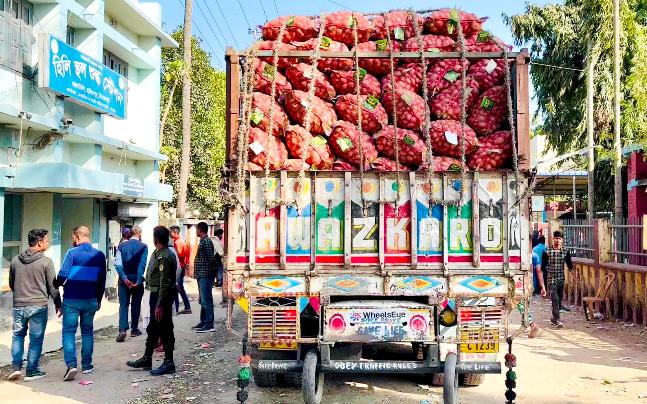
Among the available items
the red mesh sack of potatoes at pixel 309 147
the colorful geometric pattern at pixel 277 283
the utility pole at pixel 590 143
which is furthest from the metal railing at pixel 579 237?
the colorful geometric pattern at pixel 277 283

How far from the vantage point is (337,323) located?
4910 mm

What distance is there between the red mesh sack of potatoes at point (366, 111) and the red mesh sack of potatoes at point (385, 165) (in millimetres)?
376

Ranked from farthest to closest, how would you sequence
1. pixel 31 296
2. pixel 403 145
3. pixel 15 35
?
pixel 15 35 → pixel 31 296 → pixel 403 145

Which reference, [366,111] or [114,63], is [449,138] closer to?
[366,111]

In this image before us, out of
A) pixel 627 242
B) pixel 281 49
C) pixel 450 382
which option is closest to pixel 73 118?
pixel 281 49

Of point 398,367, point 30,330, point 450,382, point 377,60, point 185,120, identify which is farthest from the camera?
point 185,120

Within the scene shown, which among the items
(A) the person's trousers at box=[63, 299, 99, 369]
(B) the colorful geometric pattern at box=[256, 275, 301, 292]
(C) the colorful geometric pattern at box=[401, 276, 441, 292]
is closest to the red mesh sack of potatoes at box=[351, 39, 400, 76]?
(C) the colorful geometric pattern at box=[401, 276, 441, 292]

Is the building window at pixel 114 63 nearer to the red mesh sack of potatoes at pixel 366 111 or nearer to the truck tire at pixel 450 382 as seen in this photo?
the red mesh sack of potatoes at pixel 366 111

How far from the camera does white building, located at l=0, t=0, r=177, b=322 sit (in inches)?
438

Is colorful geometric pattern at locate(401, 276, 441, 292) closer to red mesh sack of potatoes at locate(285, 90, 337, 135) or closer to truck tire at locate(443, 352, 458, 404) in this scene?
truck tire at locate(443, 352, 458, 404)

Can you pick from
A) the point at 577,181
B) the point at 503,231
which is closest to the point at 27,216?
the point at 503,231

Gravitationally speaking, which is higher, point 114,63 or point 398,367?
point 114,63

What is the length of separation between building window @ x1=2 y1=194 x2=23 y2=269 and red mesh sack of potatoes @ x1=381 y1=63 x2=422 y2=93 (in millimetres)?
9316

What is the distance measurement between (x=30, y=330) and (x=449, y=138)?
16.9 ft
